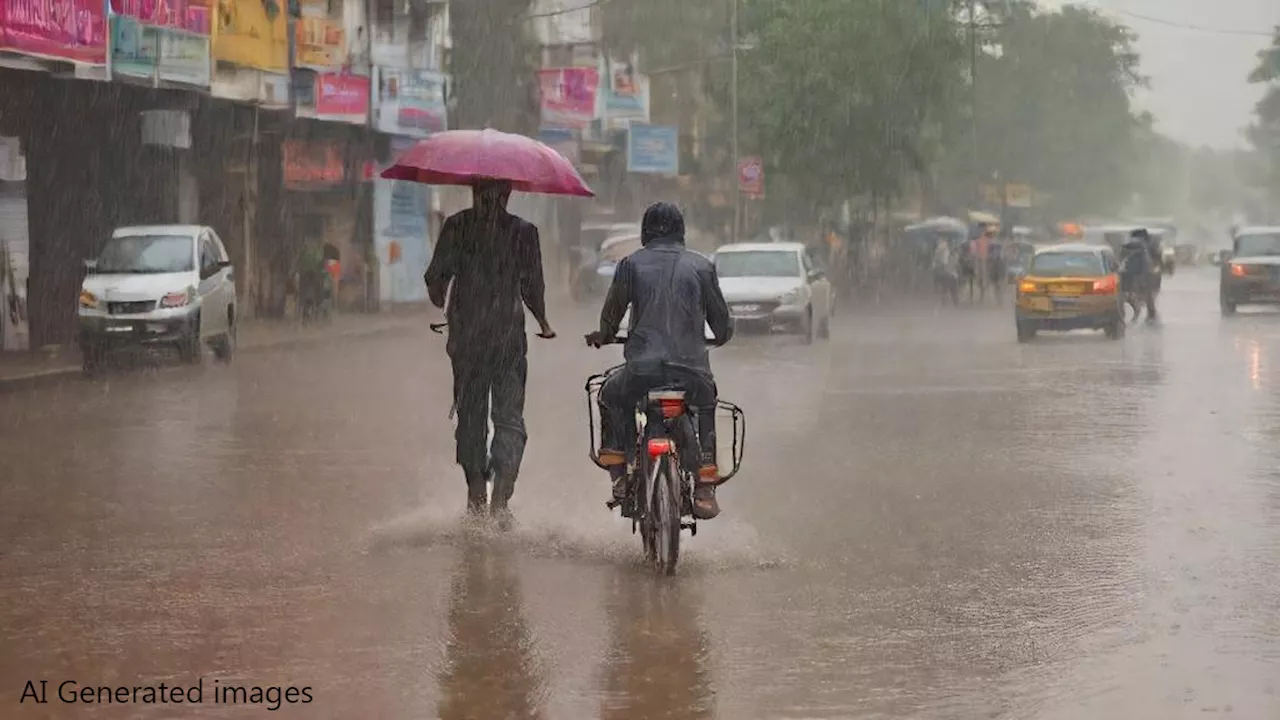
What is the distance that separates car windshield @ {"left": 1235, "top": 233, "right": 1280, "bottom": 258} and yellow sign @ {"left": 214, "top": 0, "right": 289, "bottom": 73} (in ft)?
63.6

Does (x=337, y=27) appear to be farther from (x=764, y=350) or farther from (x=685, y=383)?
(x=685, y=383)

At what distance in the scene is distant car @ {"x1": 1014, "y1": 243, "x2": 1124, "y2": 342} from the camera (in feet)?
102

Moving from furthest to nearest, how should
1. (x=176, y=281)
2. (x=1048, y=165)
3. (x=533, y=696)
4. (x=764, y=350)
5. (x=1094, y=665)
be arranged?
(x=1048, y=165)
(x=764, y=350)
(x=176, y=281)
(x=1094, y=665)
(x=533, y=696)

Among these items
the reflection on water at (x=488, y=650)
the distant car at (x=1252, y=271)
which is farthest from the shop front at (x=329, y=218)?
the reflection on water at (x=488, y=650)

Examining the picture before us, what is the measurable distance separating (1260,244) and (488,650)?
118ft

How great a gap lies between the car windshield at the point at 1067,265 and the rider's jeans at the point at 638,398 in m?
23.1

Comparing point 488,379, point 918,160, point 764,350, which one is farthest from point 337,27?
point 488,379

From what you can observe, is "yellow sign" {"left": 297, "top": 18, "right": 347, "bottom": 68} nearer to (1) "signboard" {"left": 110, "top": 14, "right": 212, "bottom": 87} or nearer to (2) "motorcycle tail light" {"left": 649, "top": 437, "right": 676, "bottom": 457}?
(1) "signboard" {"left": 110, "top": 14, "right": 212, "bottom": 87}

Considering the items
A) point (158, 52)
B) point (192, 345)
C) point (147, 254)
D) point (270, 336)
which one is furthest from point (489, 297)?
point (270, 336)

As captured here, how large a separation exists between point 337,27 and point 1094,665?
32.3 metres

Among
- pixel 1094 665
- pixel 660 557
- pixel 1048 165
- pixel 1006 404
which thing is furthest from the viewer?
pixel 1048 165

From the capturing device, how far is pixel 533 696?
636cm

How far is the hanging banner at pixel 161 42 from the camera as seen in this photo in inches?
1062

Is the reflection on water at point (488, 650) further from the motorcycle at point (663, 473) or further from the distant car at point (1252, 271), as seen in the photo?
the distant car at point (1252, 271)
